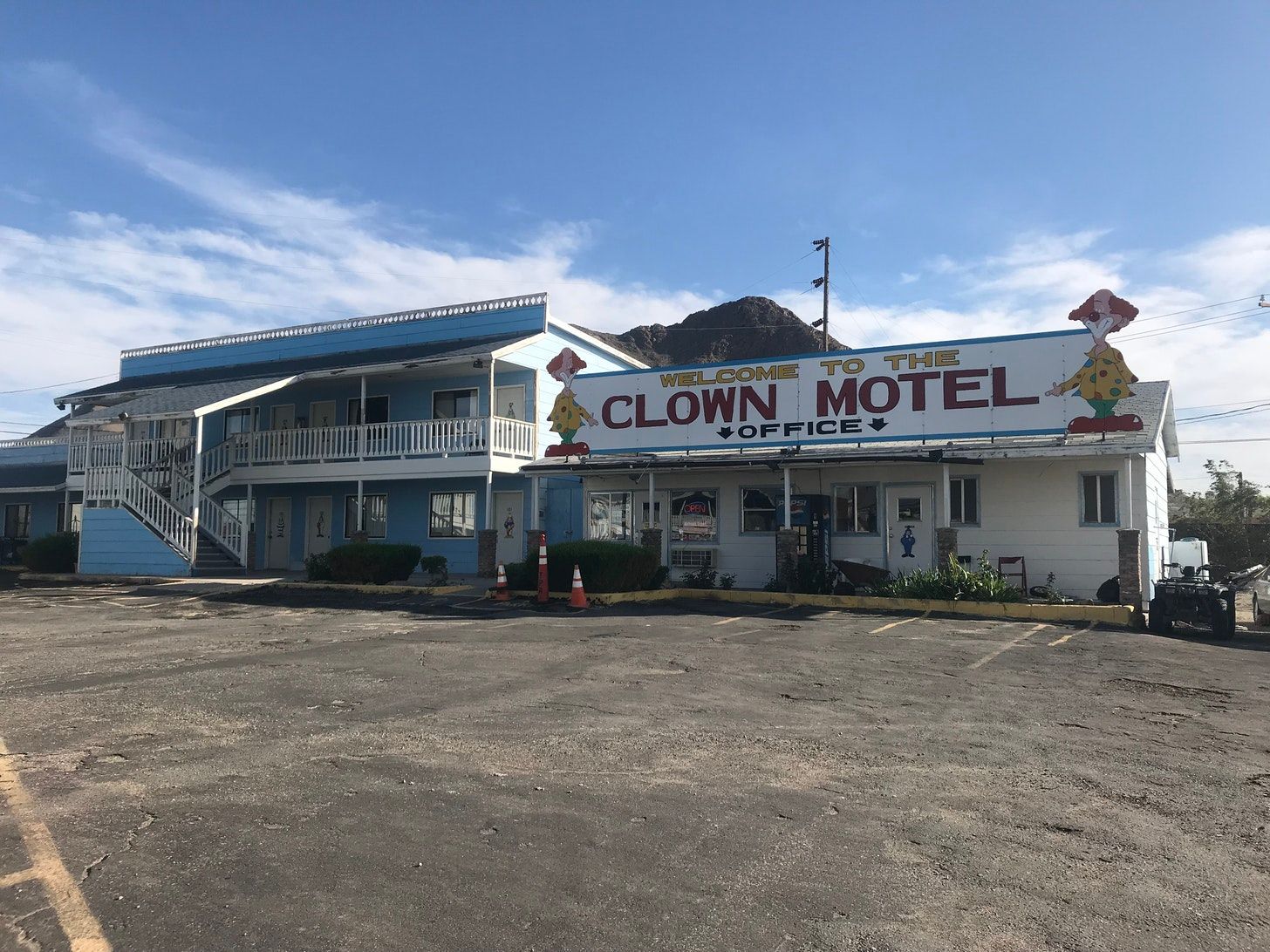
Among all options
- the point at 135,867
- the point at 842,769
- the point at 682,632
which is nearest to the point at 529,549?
the point at 682,632

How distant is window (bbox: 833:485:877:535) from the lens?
20.5 m

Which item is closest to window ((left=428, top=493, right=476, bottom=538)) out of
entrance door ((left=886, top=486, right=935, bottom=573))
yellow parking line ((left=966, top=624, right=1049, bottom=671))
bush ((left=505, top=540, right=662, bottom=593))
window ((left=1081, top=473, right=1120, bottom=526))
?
bush ((left=505, top=540, right=662, bottom=593))

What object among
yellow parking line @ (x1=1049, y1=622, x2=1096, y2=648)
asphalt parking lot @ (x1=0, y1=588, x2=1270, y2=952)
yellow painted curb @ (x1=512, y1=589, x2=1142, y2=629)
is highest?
yellow painted curb @ (x1=512, y1=589, x2=1142, y2=629)

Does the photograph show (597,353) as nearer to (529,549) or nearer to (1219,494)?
(529,549)

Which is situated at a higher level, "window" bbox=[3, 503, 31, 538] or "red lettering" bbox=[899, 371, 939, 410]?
"red lettering" bbox=[899, 371, 939, 410]

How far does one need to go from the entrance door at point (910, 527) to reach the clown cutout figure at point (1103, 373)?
3445 mm

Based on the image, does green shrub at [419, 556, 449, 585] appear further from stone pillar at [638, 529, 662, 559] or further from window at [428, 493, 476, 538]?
stone pillar at [638, 529, 662, 559]

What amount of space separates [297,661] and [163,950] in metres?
7.07

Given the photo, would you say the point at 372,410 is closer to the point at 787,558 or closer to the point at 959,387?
Result: the point at 787,558

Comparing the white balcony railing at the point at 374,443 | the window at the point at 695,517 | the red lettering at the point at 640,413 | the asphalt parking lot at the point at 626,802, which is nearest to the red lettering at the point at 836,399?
the window at the point at 695,517

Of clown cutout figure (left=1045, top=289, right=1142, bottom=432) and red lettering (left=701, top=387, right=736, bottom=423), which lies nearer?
clown cutout figure (left=1045, top=289, right=1142, bottom=432)

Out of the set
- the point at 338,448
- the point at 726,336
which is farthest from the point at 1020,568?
the point at 726,336

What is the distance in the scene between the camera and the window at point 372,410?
89.0 ft

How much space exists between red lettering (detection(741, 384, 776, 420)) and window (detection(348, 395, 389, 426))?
37.1 feet
